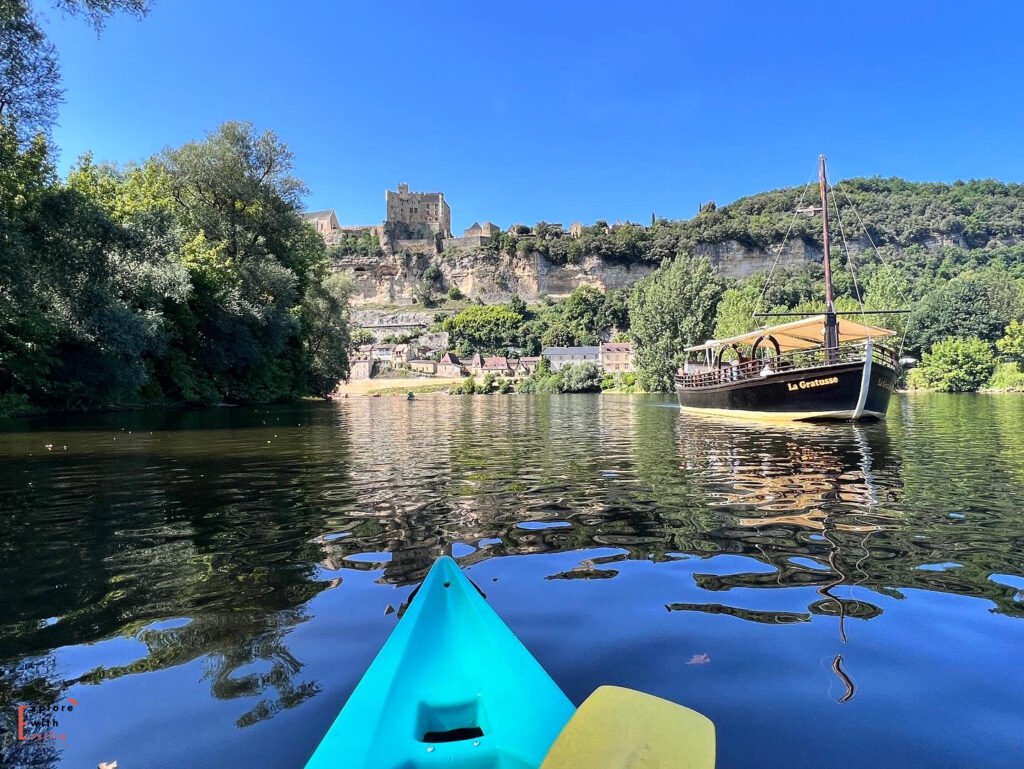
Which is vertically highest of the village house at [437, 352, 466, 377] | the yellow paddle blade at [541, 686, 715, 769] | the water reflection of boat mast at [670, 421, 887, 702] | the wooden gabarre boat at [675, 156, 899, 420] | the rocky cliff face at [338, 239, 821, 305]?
the rocky cliff face at [338, 239, 821, 305]

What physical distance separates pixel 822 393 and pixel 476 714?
20359 mm

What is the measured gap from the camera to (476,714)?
2.60 m

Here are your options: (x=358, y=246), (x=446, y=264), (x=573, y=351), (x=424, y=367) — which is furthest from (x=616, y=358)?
(x=358, y=246)

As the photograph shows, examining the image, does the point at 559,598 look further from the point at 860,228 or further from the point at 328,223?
the point at 328,223

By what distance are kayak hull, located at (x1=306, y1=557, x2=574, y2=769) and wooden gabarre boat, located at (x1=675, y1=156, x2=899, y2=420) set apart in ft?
63.5

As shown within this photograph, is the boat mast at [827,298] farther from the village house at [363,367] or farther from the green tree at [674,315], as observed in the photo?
the village house at [363,367]

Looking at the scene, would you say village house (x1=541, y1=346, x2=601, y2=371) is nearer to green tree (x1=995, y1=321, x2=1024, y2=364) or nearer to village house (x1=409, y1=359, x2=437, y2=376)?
village house (x1=409, y1=359, x2=437, y2=376)

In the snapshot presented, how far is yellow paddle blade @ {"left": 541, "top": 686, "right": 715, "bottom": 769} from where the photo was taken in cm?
199

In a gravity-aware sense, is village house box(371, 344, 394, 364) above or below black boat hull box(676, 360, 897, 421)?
above

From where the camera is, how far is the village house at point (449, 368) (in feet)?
435

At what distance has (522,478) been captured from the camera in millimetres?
10125

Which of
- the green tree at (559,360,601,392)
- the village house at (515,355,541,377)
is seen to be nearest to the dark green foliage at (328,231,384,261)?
the village house at (515,355,541,377)

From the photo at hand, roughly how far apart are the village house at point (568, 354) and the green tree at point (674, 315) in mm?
58382

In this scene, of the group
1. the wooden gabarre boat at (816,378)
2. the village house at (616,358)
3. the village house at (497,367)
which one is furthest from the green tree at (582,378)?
the wooden gabarre boat at (816,378)
